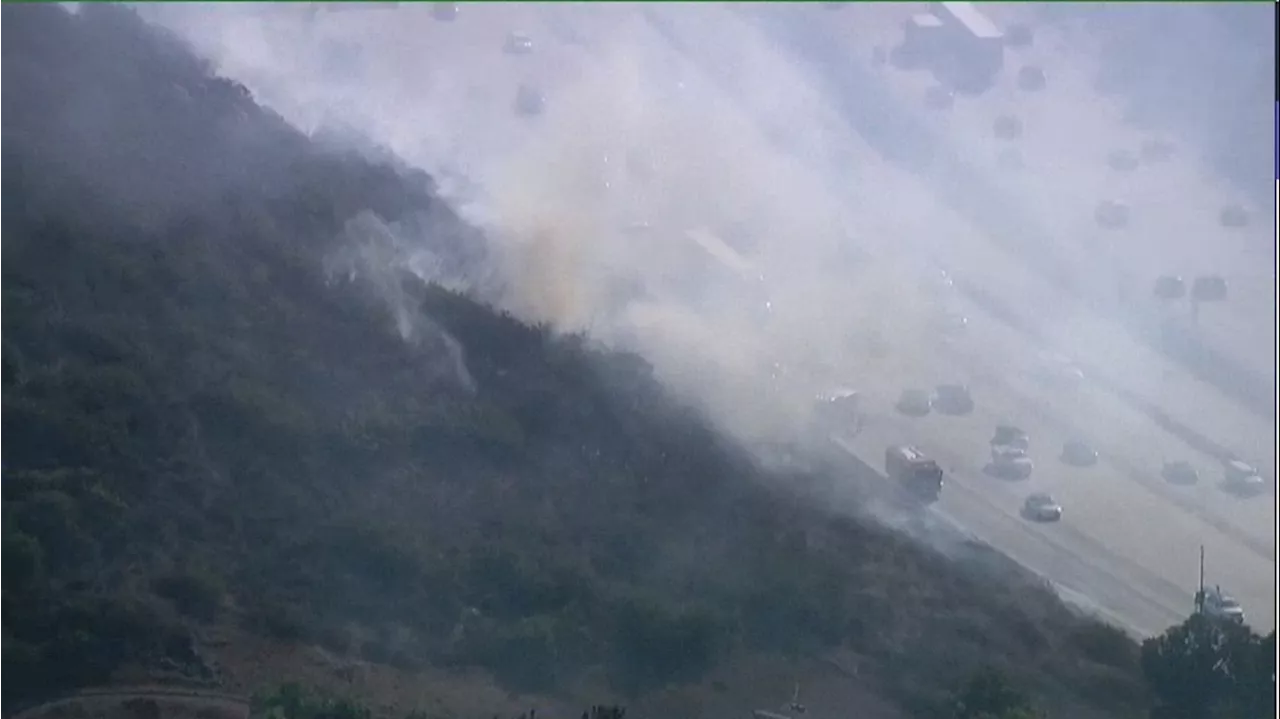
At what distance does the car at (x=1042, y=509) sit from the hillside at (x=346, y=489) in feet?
4.37

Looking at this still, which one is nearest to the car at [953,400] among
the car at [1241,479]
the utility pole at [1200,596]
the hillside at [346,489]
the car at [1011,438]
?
the car at [1011,438]

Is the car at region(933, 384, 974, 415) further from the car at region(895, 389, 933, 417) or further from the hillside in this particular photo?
the hillside

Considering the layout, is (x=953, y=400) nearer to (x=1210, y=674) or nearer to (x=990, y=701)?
(x=1210, y=674)

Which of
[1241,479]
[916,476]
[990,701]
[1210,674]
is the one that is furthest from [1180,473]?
[990,701]

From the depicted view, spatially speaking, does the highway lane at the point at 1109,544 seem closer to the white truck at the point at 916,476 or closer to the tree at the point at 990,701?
the white truck at the point at 916,476

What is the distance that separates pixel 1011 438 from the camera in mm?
18188

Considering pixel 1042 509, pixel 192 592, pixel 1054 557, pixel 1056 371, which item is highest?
pixel 1056 371

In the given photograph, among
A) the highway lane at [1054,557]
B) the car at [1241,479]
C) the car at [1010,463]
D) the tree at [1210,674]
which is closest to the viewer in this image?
the tree at [1210,674]

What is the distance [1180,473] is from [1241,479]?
1.95 feet

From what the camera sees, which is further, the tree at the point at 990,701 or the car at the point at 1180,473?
the car at the point at 1180,473

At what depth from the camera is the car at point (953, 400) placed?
18875mm

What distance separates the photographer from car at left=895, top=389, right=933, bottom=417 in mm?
18844

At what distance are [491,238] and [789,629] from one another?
8329mm

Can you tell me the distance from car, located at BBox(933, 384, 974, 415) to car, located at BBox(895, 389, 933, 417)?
0.10 meters
